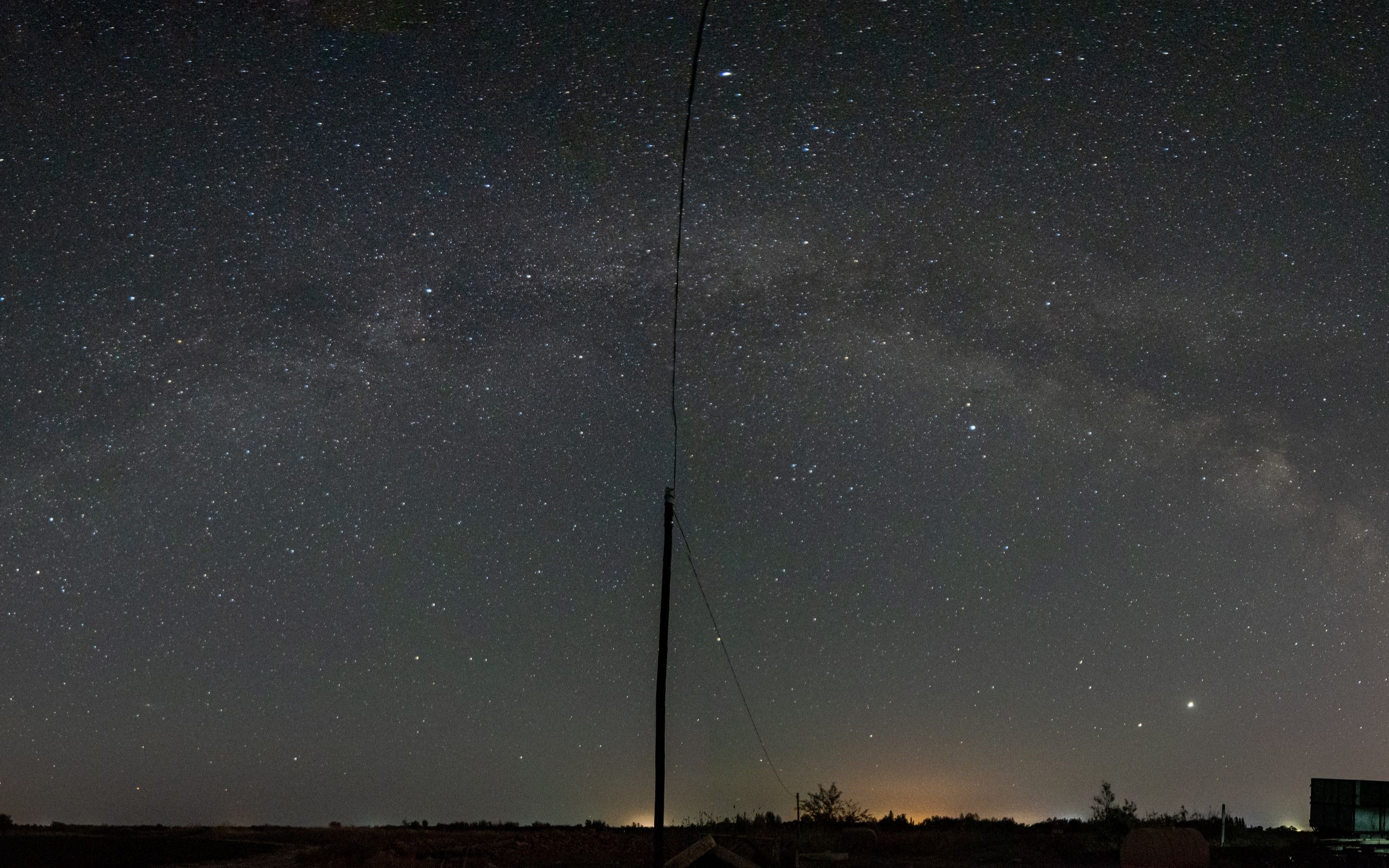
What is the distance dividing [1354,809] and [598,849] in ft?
62.0

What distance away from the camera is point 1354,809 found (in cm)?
2738

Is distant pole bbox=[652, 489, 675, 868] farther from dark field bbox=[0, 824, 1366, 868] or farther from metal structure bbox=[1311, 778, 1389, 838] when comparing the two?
metal structure bbox=[1311, 778, 1389, 838]

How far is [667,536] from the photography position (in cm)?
1772

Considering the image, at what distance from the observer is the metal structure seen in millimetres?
27141

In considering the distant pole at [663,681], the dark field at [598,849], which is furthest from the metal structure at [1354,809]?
the distant pole at [663,681]

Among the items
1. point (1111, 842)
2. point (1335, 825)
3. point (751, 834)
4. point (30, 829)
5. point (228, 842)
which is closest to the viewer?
point (1335, 825)

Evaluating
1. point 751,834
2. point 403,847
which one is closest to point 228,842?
point 403,847

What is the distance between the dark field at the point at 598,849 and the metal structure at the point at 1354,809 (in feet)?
1.97

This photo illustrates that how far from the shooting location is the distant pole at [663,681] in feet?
58.0

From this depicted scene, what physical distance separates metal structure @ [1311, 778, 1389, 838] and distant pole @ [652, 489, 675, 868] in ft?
60.8

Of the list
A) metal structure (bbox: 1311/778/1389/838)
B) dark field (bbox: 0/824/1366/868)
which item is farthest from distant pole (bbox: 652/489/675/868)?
metal structure (bbox: 1311/778/1389/838)

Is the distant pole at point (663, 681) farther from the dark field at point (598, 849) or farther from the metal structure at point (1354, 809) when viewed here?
the metal structure at point (1354, 809)

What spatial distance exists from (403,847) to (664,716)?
1722 cm

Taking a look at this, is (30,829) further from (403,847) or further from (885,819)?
(885,819)
